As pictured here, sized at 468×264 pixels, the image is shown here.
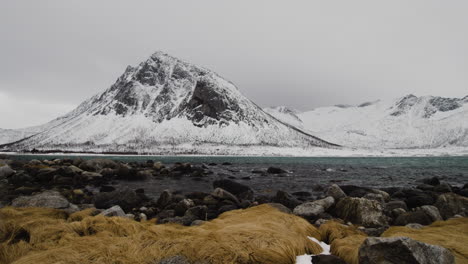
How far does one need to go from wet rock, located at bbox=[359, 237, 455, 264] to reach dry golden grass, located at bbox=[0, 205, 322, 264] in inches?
43.3

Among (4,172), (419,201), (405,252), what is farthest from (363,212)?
(4,172)

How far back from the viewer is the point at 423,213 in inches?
305

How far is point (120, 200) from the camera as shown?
10250 mm

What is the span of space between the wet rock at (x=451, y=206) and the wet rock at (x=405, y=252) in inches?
274

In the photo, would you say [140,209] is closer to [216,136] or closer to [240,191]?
[240,191]

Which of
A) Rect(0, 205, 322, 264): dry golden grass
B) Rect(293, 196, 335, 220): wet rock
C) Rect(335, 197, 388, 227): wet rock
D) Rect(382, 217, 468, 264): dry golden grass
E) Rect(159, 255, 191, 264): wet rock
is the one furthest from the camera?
Rect(293, 196, 335, 220): wet rock

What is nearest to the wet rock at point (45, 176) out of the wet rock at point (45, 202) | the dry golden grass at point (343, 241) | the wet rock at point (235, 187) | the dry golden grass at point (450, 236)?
the wet rock at point (235, 187)

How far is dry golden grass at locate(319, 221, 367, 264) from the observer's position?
161 inches

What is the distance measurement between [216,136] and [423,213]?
166m

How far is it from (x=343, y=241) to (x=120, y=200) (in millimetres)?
8341

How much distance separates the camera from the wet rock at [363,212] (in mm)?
7652

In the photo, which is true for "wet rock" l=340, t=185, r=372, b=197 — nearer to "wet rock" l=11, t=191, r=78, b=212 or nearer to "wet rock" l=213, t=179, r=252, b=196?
"wet rock" l=213, t=179, r=252, b=196

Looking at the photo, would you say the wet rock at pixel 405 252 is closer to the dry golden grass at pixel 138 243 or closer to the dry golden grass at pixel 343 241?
the dry golden grass at pixel 343 241

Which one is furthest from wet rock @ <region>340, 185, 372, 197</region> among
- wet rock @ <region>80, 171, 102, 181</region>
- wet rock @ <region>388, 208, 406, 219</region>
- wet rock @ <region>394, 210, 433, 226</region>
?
wet rock @ <region>80, 171, 102, 181</region>
